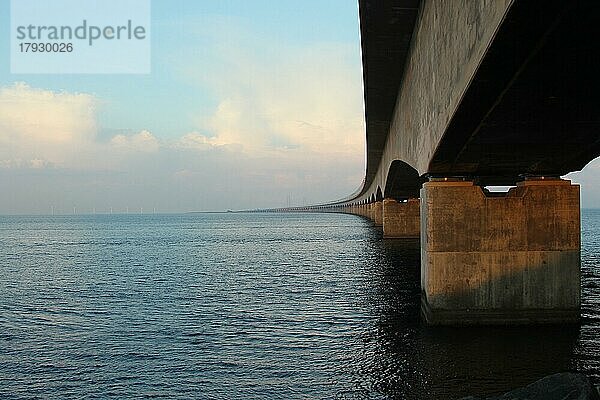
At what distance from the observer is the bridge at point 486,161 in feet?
43.3

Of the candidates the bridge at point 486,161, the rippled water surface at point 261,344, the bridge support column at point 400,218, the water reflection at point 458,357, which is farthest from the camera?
the bridge support column at point 400,218

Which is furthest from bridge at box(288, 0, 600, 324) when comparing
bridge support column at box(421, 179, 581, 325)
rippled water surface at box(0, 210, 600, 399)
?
rippled water surface at box(0, 210, 600, 399)

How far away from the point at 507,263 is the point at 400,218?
45.2 meters

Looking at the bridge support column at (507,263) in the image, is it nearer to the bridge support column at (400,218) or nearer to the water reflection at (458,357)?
the water reflection at (458,357)

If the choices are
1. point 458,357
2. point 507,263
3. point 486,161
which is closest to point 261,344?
point 458,357

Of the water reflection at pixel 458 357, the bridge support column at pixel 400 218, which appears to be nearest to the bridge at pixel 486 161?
the water reflection at pixel 458 357

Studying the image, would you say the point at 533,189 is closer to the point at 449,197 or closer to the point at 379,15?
the point at 449,197

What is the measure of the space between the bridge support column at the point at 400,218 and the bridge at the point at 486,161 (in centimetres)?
3980

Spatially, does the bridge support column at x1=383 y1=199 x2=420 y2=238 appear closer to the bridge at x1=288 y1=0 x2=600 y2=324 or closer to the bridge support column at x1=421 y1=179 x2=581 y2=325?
the bridge at x1=288 y1=0 x2=600 y2=324

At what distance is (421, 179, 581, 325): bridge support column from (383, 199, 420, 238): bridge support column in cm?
4435

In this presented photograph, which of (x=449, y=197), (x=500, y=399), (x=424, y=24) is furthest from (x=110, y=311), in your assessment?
(x=500, y=399)

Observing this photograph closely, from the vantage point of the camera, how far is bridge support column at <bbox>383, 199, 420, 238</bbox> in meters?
63.4

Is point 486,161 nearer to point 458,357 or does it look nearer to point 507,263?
point 507,263

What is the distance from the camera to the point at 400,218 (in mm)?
63625
